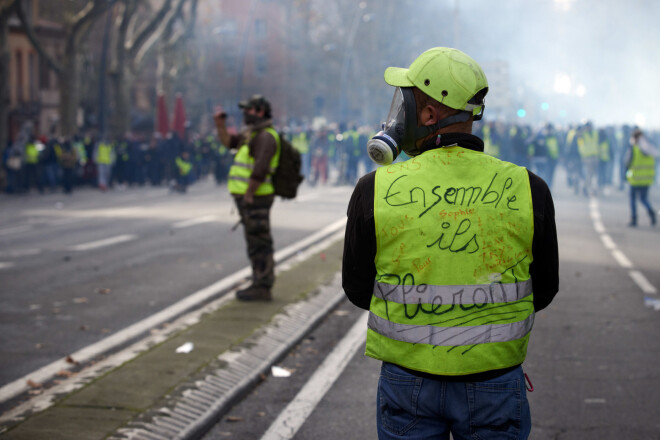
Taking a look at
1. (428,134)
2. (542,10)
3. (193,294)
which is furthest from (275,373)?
(542,10)

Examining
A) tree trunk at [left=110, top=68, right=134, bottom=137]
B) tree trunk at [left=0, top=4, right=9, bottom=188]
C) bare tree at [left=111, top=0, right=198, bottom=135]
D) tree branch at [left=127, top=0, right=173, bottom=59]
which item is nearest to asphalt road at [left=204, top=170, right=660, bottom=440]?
tree trunk at [left=0, top=4, right=9, bottom=188]

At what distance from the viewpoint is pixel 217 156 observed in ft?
113

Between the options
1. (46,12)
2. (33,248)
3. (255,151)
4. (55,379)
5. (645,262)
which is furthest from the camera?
(46,12)

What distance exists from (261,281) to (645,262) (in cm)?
643

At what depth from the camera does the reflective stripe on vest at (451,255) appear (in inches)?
108

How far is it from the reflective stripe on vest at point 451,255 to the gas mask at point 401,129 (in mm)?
59

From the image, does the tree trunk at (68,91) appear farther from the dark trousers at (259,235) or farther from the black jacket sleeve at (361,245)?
the black jacket sleeve at (361,245)

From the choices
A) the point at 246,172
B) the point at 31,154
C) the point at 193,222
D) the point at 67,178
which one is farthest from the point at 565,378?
the point at 31,154

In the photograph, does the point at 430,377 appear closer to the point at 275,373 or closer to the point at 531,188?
the point at 531,188

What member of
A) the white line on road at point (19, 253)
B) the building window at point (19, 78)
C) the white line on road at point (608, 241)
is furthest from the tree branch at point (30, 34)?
the white line on road at point (608, 241)

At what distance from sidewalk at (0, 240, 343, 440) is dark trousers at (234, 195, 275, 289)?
268mm

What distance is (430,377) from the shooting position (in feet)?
8.98

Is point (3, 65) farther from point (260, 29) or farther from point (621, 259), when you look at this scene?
point (260, 29)

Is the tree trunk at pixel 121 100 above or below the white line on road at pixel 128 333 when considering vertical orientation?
above
